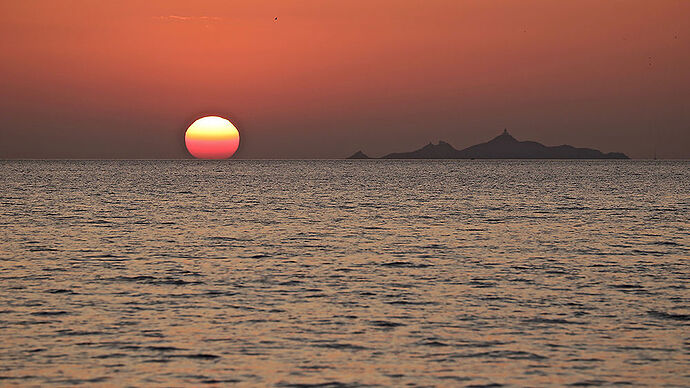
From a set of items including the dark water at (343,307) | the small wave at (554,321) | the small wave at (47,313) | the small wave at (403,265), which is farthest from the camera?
the small wave at (403,265)

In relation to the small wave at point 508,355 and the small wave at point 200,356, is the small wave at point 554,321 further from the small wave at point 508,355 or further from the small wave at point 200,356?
the small wave at point 200,356

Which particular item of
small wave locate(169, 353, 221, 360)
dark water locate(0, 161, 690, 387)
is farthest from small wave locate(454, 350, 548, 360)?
small wave locate(169, 353, 221, 360)

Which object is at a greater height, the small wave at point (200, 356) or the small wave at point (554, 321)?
the small wave at point (200, 356)

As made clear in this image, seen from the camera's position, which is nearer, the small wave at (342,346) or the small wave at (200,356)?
the small wave at (200,356)

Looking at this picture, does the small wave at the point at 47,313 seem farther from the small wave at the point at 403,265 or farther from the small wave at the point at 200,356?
the small wave at the point at 403,265

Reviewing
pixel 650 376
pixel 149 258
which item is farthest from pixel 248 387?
pixel 149 258

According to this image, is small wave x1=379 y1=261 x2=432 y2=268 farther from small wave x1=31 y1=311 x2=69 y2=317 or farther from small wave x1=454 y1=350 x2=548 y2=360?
→ small wave x1=454 y1=350 x2=548 y2=360

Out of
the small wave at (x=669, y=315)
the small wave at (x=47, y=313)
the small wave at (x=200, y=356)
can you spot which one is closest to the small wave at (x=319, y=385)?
the small wave at (x=200, y=356)

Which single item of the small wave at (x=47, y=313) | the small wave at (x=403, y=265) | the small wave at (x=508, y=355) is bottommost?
the small wave at (x=403, y=265)

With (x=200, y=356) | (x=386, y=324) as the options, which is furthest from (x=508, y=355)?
(x=200, y=356)

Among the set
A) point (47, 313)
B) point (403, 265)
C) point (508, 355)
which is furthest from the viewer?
point (403, 265)

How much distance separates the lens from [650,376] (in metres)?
19.2

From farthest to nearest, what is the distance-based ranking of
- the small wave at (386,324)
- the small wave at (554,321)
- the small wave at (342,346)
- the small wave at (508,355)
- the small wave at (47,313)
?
1. the small wave at (47,313)
2. the small wave at (554,321)
3. the small wave at (386,324)
4. the small wave at (342,346)
5. the small wave at (508,355)

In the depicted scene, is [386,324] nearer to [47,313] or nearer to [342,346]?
[342,346]
